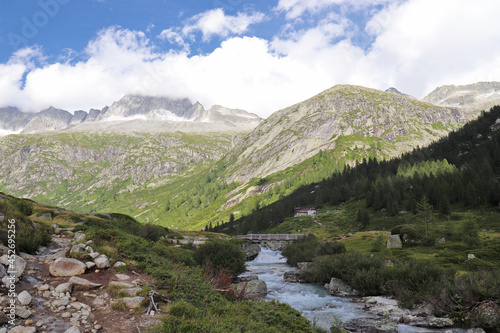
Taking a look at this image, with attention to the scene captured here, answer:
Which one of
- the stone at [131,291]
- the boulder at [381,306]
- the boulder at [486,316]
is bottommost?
the boulder at [381,306]

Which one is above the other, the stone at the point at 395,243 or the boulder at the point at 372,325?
the boulder at the point at 372,325

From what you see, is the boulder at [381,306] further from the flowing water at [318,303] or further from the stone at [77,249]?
the stone at [77,249]

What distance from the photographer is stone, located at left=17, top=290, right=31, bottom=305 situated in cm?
965

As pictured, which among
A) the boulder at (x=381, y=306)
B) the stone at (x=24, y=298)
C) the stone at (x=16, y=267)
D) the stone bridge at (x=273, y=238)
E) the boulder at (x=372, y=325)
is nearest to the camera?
the stone at (x=24, y=298)

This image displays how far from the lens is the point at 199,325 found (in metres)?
10.4

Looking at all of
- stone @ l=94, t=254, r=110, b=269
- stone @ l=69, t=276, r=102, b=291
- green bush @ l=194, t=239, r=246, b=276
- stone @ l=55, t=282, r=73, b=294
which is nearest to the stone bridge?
green bush @ l=194, t=239, r=246, b=276

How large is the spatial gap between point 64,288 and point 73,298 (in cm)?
72

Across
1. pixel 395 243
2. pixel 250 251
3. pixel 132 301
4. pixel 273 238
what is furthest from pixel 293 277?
pixel 273 238

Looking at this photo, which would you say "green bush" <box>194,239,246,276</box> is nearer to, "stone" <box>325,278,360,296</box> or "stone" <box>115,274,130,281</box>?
"stone" <box>325,278,360,296</box>

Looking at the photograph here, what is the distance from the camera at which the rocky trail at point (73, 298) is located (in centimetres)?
924

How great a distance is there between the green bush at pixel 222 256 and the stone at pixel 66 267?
895 inches

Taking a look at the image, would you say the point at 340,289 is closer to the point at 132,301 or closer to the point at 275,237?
the point at 132,301

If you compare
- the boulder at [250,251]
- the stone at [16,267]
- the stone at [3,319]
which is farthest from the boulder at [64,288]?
the boulder at [250,251]

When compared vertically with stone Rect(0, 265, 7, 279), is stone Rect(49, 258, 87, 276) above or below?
below
